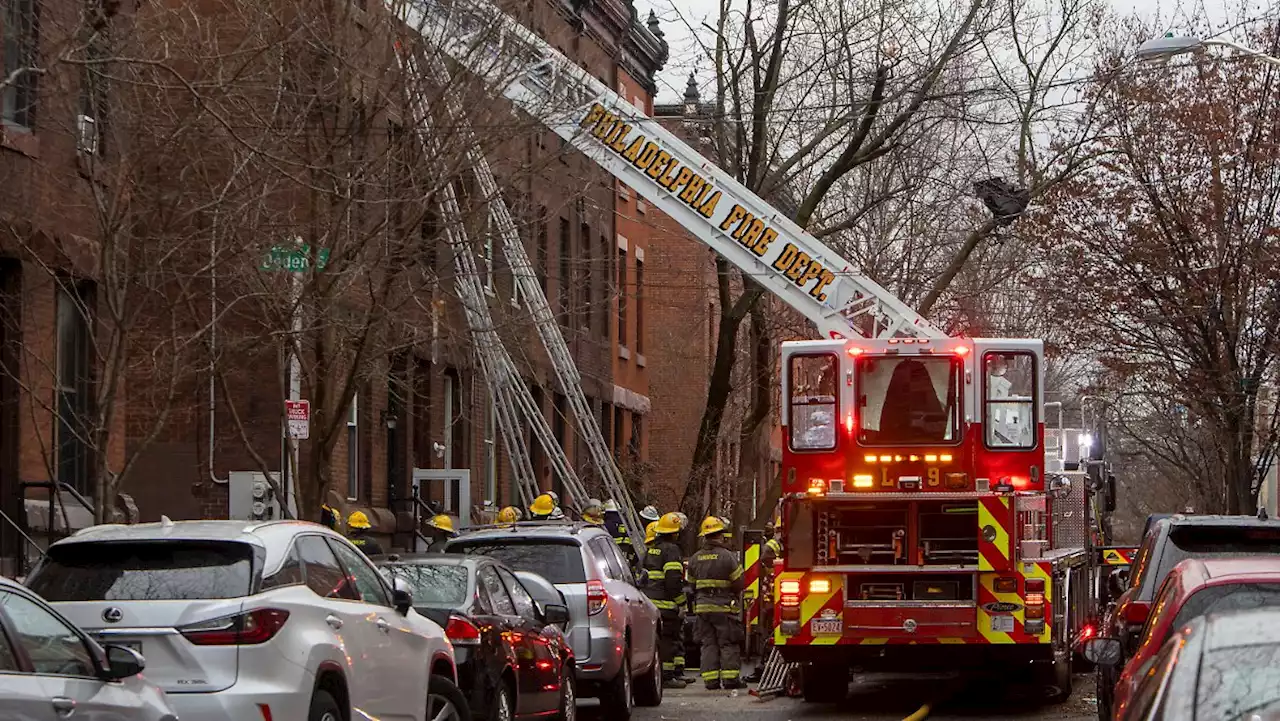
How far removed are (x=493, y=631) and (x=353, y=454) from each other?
13.7 metres

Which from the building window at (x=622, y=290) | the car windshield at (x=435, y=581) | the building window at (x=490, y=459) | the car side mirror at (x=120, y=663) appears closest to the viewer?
the car side mirror at (x=120, y=663)

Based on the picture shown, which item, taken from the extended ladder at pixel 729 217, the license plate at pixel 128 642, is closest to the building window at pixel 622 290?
the extended ladder at pixel 729 217

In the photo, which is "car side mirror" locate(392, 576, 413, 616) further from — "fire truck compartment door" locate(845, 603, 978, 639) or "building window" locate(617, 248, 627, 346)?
"building window" locate(617, 248, 627, 346)

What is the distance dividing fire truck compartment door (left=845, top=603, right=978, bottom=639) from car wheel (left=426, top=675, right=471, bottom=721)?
5622 millimetres

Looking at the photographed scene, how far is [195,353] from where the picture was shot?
1939 centimetres

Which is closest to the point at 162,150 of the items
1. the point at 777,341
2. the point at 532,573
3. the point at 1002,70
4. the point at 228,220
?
the point at 228,220

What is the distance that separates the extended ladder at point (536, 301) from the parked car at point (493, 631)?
3544 mm

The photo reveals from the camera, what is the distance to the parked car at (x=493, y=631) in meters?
12.9

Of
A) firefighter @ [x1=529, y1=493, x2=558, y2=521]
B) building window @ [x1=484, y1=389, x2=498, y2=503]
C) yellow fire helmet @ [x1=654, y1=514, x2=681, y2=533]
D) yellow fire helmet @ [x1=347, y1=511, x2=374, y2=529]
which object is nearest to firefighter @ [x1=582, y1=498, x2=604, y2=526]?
firefighter @ [x1=529, y1=493, x2=558, y2=521]

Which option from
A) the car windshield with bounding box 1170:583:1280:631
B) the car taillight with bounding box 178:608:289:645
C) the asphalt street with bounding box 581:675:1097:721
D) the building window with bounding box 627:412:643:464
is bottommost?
the asphalt street with bounding box 581:675:1097:721

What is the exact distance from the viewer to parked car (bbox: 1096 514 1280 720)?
13.9 metres

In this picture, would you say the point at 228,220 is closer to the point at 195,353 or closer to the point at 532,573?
the point at 532,573

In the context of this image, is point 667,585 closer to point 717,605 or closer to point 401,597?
point 717,605

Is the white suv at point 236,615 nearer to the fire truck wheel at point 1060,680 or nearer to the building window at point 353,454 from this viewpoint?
the fire truck wheel at point 1060,680
